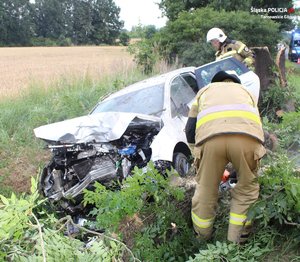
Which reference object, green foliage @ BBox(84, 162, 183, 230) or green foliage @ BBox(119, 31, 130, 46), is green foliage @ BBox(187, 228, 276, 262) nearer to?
green foliage @ BBox(84, 162, 183, 230)

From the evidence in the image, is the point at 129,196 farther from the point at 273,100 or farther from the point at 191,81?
the point at 273,100

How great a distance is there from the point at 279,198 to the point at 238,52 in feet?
13.7

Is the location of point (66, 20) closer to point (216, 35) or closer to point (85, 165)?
point (216, 35)

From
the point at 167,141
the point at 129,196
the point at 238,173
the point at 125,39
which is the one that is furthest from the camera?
the point at 125,39

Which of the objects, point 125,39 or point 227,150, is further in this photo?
point 125,39

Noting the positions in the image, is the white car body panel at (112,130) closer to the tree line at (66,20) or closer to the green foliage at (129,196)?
the green foliage at (129,196)

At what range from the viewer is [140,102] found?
530cm

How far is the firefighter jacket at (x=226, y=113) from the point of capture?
9.36ft

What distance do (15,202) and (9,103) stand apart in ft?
23.7

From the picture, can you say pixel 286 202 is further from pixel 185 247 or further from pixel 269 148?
pixel 269 148

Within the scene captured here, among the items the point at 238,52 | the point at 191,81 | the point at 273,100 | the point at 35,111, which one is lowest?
the point at 35,111

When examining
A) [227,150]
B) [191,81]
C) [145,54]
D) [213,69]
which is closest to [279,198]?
[227,150]

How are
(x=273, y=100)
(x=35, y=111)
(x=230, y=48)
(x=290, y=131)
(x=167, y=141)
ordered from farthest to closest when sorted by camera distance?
1. (x=35, y=111)
2. (x=273, y=100)
3. (x=230, y=48)
4. (x=167, y=141)
5. (x=290, y=131)

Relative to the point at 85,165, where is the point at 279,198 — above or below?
above
